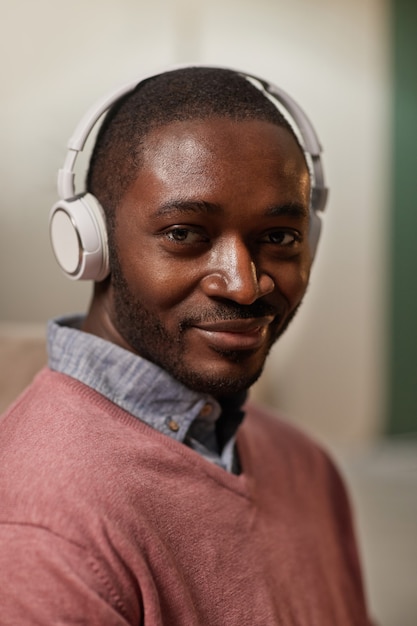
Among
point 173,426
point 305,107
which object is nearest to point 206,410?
point 173,426

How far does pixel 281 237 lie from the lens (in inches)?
35.8

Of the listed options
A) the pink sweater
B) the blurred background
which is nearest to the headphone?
the pink sweater

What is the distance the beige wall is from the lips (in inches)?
75.2

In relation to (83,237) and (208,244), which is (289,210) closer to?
(208,244)

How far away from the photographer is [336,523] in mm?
1230

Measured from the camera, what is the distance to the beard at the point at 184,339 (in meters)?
0.86

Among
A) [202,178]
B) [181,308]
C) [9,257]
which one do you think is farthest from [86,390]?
[9,257]

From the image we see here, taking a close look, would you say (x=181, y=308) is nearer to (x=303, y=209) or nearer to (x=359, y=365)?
(x=303, y=209)

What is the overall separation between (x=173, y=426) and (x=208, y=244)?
218 mm

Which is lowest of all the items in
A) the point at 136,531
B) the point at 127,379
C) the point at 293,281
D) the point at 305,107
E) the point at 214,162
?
the point at 136,531

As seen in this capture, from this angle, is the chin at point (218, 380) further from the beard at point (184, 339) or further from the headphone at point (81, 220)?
the headphone at point (81, 220)

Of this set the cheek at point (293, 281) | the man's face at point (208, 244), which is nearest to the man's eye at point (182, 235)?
the man's face at point (208, 244)

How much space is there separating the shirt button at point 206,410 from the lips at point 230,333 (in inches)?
4.6

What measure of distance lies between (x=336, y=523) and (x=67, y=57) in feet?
7.16
